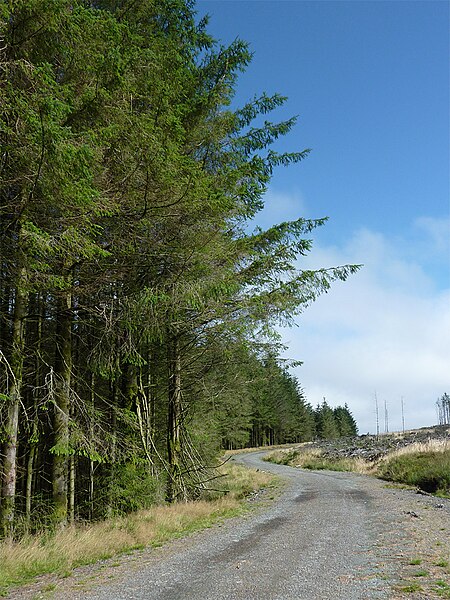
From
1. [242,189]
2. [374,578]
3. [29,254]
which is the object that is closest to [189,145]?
[242,189]

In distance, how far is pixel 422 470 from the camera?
62.6 ft

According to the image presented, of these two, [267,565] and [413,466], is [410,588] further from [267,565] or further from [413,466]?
[413,466]

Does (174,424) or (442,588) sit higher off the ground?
(174,424)

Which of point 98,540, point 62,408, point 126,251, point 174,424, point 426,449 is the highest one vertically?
point 126,251

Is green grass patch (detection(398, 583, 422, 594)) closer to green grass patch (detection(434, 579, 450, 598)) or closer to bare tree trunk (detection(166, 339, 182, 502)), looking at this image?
green grass patch (detection(434, 579, 450, 598))

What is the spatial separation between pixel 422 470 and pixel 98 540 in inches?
592

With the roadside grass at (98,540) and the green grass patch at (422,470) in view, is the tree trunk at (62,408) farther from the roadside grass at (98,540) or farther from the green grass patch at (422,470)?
the green grass patch at (422,470)

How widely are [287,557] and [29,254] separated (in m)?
6.28

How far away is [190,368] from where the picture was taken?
14516mm

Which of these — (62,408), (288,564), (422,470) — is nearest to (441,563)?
(288,564)

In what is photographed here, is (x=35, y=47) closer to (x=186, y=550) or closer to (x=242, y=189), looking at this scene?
(x=242, y=189)

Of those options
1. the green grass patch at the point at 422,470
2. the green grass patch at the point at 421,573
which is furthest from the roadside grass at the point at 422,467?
the green grass patch at the point at 421,573

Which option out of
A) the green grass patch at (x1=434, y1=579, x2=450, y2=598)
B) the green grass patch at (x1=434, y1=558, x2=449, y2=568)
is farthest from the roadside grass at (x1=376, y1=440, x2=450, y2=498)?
the green grass patch at (x1=434, y1=579, x2=450, y2=598)

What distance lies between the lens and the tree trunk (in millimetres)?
9109
